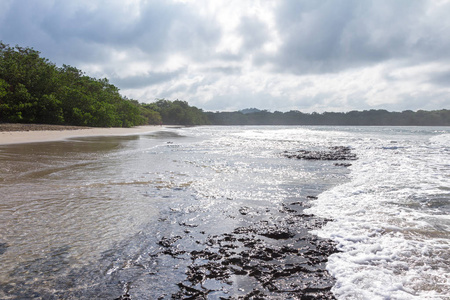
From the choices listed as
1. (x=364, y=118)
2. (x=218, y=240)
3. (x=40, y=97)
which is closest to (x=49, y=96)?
(x=40, y=97)

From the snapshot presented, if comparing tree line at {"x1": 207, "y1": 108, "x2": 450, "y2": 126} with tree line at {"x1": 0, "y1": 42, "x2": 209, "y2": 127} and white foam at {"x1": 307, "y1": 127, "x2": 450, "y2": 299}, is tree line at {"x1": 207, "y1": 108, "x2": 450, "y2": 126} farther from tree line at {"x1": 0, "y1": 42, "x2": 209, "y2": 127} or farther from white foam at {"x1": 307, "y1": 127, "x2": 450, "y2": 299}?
white foam at {"x1": 307, "y1": 127, "x2": 450, "y2": 299}

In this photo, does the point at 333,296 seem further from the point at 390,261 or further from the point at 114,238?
the point at 114,238

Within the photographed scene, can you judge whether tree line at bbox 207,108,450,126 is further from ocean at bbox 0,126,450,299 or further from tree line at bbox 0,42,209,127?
ocean at bbox 0,126,450,299

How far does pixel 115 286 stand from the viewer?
A: 7.50ft

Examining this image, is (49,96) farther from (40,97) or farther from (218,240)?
(218,240)

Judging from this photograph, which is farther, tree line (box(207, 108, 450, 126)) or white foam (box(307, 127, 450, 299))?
tree line (box(207, 108, 450, 126))

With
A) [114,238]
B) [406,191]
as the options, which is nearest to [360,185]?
[406,191]

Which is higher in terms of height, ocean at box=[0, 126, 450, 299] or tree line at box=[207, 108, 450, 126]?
tree line at box=[207, 108, 450, 126]

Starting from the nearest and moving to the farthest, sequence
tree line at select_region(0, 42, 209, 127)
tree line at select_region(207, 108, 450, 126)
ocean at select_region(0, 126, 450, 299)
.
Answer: ocean at select_region(0, 126, 450, 299), tree line at select_region(0, 42, 209, 127), tree line at select_region(207, 108, 450, 126)

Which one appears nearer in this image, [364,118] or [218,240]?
[218,240]

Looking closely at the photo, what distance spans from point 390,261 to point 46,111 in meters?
40.0

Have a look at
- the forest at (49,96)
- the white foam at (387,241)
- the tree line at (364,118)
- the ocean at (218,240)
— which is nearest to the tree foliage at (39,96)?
the forest at (49,96)

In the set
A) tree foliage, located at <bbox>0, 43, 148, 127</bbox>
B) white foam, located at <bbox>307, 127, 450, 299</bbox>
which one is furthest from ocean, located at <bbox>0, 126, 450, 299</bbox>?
tree foliage, located at <bbox>0, 43, 148, 127</bbox>

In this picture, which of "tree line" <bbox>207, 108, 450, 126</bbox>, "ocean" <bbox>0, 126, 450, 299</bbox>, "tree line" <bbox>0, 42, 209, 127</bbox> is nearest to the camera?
"ocean" <bbox>0, 126, 450, 299</bbox>
